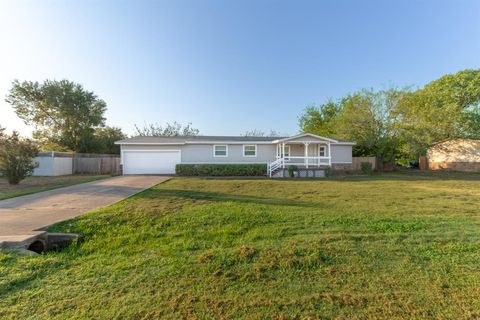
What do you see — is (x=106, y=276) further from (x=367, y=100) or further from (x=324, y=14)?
(x=367, y=100)

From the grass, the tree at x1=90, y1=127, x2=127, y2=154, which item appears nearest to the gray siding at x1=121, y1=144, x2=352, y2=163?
the grass

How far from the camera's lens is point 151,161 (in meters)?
18.1

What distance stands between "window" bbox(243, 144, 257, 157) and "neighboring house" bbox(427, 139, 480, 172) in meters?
19.2

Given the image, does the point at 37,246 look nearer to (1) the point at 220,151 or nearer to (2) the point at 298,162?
(1) the point at 220,151

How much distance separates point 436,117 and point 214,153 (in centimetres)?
1972

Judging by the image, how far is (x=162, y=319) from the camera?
2.24m

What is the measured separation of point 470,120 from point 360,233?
2538 cm

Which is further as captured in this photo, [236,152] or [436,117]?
[436,117]

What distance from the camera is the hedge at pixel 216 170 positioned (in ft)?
56.9

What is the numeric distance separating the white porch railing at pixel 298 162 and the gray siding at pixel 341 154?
1.36 m

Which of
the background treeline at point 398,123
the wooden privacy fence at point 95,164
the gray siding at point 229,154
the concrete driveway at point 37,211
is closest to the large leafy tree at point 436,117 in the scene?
the background treeline at point 398,123

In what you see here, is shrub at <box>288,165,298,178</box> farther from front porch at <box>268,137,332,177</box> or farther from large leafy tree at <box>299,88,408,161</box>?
large leafy tree at <box>299,88,408,161</box>

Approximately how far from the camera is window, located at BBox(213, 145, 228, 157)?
1880cm

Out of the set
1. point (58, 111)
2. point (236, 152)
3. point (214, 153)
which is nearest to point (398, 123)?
point (236, 152)
